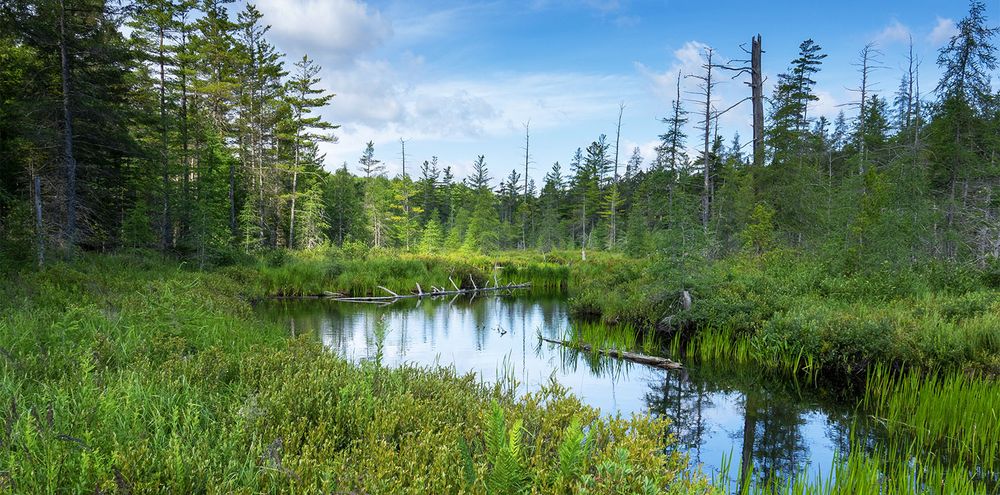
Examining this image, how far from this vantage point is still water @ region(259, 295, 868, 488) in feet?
23.7

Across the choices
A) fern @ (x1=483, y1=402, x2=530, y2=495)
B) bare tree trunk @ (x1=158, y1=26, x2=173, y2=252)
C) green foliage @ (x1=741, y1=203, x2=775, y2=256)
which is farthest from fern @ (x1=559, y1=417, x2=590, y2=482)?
bare tree trunk @ (x1=158, y1=26, x2=173, y2=252)

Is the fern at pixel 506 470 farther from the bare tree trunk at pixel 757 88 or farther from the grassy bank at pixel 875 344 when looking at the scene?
the bare tree trunk at pixel 757 88

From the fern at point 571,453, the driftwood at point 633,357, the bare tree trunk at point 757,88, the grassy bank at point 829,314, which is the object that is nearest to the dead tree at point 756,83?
the bare tree trunk at point 757,88

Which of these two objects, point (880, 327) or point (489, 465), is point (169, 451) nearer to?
point (489, 465)

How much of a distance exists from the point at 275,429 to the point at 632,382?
8.19 metres

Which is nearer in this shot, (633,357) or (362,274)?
(633,357)

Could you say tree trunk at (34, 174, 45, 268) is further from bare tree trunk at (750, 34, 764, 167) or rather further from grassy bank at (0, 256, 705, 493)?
bare tree trunk at (750, 34, 764, 167)

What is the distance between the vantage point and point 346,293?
78.1 ft

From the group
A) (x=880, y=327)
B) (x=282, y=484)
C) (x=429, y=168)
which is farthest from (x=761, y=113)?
(x=429, y=168)

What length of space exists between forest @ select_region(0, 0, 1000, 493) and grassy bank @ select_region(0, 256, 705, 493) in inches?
1.2

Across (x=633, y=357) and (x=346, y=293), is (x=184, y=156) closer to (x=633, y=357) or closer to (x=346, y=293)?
(x=346, y=293)

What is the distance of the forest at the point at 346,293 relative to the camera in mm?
3324

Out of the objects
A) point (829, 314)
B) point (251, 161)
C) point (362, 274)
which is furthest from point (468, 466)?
point (251, 161)

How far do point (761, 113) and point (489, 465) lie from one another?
22892 mm
